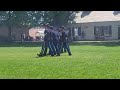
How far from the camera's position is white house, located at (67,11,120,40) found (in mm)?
51469

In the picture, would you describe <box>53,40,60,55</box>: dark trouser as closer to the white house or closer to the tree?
the tree

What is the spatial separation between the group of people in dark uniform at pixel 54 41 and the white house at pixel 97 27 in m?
28.2

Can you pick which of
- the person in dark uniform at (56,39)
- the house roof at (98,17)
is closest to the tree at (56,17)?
the house roof at (98,17)

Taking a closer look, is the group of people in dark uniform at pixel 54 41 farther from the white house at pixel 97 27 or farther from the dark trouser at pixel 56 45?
the white house at pixel 97 27

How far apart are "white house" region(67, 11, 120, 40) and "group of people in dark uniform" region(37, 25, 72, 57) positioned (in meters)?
28.2

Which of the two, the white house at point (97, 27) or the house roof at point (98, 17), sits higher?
the house roof at point (98, 17)

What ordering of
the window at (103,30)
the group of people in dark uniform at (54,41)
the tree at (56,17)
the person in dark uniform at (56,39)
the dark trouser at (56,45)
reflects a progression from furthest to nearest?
the window at (103,30), the tree at (56,17), the dark trouser at (56,45), the person in dark uniform at (56,39), the group of people in dark uniform at (54,41)

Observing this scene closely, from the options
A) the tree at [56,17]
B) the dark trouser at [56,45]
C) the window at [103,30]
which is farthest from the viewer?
the window at [103,30]

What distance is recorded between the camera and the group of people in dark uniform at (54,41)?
22.5m

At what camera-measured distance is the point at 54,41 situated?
22953 millimetres

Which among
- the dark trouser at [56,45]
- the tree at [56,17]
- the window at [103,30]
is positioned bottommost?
the dark trouser at [56,45]
